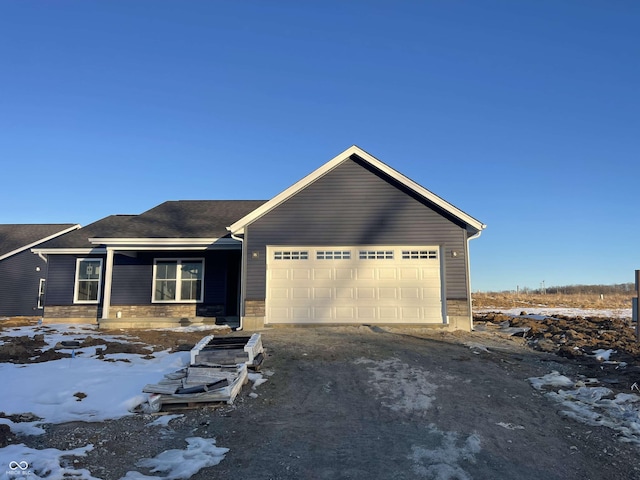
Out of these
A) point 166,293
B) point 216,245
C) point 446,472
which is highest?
point 216,245

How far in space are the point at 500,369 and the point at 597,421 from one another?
2.98 meters

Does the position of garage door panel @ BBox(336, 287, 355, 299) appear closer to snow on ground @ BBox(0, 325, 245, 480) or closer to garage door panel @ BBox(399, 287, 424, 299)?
garage door panel @ BBox(399, 287, 424, 299)

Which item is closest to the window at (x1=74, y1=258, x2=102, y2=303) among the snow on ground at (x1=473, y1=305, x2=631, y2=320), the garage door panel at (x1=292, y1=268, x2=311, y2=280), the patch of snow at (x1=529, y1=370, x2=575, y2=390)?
the garage door panel at (x1=292, y1=268, x2=311, y2=280)

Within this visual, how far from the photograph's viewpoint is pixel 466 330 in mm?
14219

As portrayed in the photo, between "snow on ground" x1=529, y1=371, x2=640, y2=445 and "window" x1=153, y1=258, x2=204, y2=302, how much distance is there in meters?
12.2

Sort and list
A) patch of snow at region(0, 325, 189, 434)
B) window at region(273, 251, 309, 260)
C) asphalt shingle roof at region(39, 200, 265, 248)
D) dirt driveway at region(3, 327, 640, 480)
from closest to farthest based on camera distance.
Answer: dirt driveway at region(3, 327, 640, 480) → patch of snow at region(0, 325, 189, 434) → window at region(273, 251, 309, 260) → asphalt shingle roof at region(39, 200, 265, 248)

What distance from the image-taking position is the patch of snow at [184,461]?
466 centimetres

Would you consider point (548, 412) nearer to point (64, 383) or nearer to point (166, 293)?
point (64, 383)

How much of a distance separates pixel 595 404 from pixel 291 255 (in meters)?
9.63

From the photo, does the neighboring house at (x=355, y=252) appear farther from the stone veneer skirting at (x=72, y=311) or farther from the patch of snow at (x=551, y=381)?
the patch of snow at (x=551, y=381)

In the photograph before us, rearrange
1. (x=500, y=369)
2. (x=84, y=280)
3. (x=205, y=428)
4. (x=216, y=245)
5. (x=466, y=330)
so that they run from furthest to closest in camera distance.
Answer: (x=84, y=280), (x=216, y=245), (x=466, y=330), (x=500, y=369), (x=205, y=428)

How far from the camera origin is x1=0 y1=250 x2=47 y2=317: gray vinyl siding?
78.7 ft

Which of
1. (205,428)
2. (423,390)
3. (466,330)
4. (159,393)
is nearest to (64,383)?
(159,393)

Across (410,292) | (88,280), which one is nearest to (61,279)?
(88,280)
